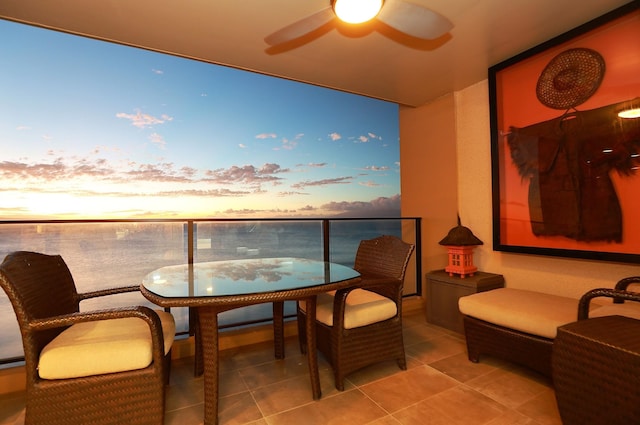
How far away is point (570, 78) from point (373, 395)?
286cm

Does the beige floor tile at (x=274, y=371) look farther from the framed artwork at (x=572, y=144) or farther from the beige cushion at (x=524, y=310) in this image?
the framed artwork at (x=572, y=144)

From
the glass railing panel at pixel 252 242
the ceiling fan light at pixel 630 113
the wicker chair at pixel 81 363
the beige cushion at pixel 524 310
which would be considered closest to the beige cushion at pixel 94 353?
the wicker chair at pixel 81 363

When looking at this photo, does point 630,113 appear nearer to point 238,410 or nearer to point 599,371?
point 599,371

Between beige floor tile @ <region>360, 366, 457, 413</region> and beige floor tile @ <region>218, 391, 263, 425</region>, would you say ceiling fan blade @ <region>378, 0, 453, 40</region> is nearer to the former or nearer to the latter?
beige floor tile @ <region>360, 366, 457, 413</region>

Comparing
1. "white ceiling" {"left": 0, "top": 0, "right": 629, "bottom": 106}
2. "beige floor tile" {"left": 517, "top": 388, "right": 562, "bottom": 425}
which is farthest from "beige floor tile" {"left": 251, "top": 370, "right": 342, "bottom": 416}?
"white ceiling" {"left": 0, "top": 0, "right": 629, "bottom": 106}

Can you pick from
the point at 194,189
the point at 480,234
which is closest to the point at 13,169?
the point at 194,189

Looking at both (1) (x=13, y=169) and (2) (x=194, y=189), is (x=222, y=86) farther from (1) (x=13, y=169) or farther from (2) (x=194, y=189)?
(1) (x=13, y=169)

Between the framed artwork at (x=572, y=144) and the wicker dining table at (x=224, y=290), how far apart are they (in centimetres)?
188

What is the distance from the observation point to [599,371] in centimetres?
131

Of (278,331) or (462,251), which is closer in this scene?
(278,331)

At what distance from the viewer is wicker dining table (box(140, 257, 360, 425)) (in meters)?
1.45

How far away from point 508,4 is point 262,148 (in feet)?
14.1

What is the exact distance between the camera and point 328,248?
3049 mm

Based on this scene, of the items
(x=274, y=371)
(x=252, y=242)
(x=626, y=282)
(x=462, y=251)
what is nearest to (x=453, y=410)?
(x=274, y=371)
